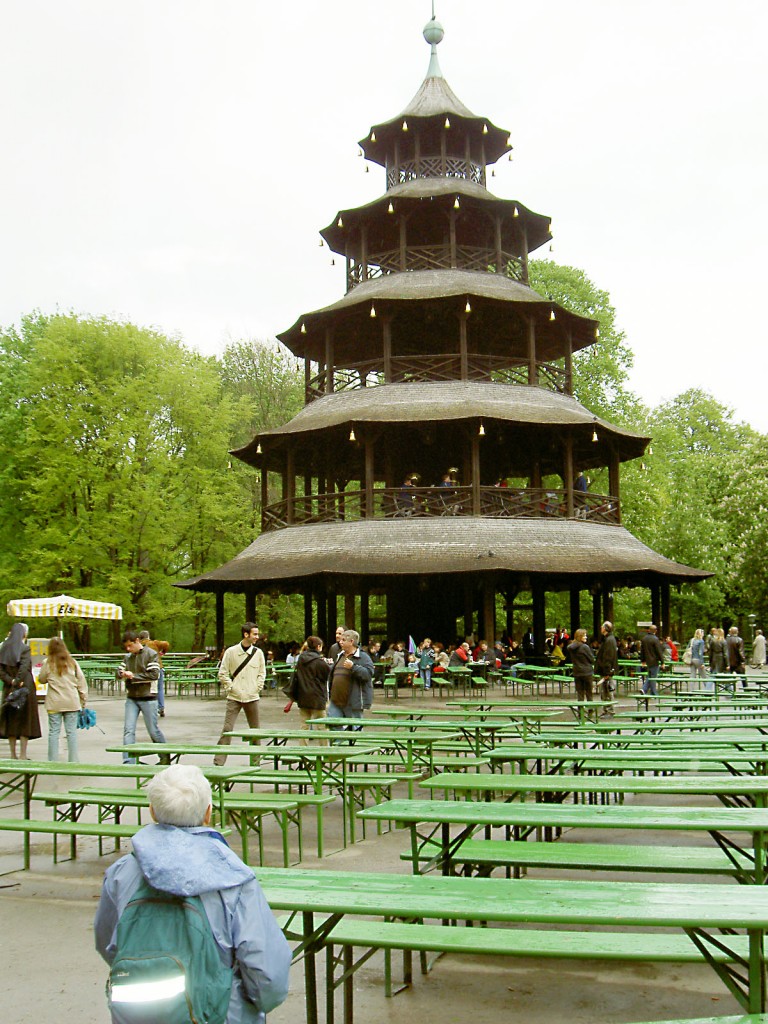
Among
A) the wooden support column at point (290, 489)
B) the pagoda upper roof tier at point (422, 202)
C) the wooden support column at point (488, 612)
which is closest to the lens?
the wooden support column at point (488, 612)

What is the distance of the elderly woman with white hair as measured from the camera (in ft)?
10.5

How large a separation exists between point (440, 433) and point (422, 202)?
8174 mm

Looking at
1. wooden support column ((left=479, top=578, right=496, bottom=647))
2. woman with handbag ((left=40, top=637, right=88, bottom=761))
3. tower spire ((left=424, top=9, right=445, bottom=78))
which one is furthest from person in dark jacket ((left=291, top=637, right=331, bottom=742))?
tower spire ((left=424, top=9, right=445, bottom=78))

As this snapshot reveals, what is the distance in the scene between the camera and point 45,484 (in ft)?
138

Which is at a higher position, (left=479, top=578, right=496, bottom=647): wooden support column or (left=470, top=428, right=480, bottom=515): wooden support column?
(left=470, top=428, right=480, bottom=515): wooden support column

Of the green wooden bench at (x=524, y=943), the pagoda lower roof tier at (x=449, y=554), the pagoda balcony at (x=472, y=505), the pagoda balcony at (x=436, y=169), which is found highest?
the pagoda balcony at (x=436, y=169)

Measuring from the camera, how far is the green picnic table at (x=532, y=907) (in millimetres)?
4008

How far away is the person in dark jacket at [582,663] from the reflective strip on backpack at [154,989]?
1496 cm

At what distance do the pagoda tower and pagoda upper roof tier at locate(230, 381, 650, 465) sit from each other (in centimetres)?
8

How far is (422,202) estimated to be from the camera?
3384cm

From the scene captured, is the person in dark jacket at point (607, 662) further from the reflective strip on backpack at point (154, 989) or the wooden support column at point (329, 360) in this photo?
the reflective strip on backpack at point (154, 989)

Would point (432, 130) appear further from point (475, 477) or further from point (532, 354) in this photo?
point (475, 477)

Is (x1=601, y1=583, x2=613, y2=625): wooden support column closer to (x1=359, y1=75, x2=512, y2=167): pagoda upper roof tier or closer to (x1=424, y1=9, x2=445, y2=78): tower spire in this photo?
(x1=359, y1=75, x2=512, y2=167): pagoda upper roof tier

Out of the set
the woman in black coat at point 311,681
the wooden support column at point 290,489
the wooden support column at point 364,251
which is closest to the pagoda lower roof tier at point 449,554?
the wooden support column at point 290,489
